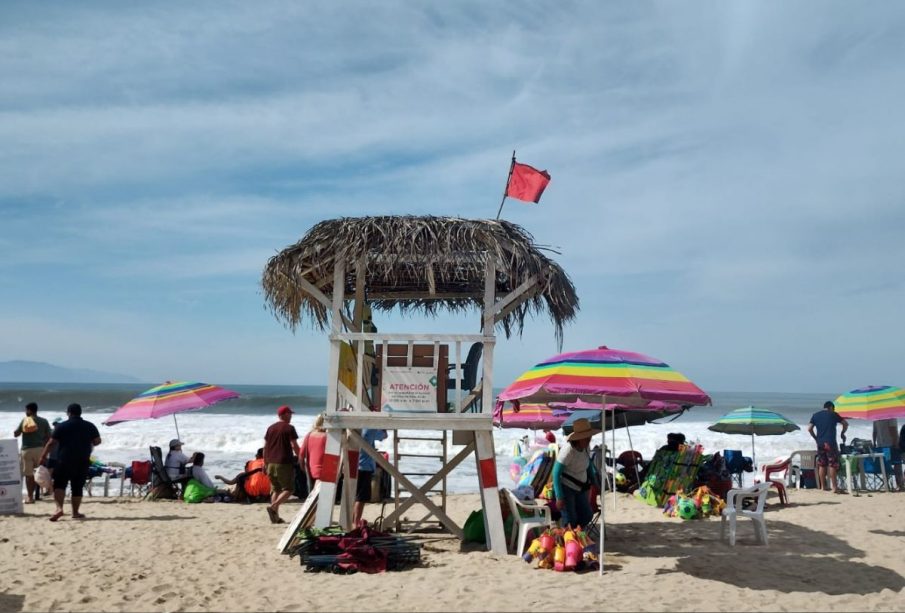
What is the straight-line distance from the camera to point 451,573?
675cm

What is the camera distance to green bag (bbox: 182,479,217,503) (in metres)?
12.0

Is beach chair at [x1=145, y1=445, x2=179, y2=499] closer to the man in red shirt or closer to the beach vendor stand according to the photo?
the man in red shirt

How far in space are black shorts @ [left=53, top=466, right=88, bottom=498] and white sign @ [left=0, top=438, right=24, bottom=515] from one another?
81 cm

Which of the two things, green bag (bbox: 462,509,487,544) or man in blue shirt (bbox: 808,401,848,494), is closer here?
green bag (bbox: 462,509,487,544)

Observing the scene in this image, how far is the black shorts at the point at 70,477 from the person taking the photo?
9664 millimetres

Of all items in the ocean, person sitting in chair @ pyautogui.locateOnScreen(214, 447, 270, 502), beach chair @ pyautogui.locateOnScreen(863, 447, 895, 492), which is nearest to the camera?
person sitting in chair @ pyautogui.locateOnScreen(214, 447, 270, 502)

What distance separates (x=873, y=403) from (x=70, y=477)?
42.7ft

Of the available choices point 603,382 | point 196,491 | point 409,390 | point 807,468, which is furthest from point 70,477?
point 807,468

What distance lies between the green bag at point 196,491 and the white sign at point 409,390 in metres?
5.71

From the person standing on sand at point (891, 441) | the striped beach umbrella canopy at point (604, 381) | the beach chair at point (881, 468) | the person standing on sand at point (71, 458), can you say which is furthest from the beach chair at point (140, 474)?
the person standing on sand at point (891, 441)

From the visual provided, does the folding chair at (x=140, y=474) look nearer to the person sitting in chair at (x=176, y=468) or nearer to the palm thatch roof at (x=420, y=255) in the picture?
the person sitting in chair at (x=176, y=468)

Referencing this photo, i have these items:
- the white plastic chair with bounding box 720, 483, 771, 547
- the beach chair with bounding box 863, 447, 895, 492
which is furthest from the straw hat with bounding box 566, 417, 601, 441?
the beach chair with bounding box 863, 447, 895, 492

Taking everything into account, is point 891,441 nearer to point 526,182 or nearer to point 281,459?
point 526,182

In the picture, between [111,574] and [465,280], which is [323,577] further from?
[465,280]
